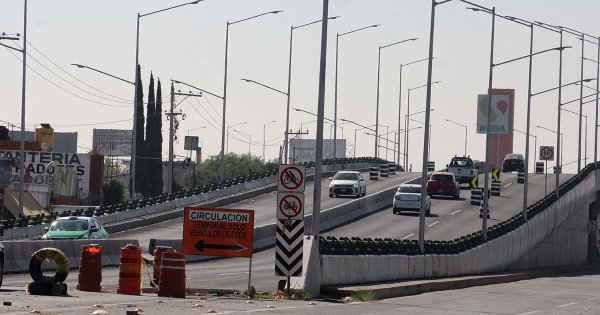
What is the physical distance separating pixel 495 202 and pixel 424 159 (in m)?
42.0

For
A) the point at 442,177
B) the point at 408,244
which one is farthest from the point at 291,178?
the point at 442,177

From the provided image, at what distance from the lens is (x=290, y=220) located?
28.7m

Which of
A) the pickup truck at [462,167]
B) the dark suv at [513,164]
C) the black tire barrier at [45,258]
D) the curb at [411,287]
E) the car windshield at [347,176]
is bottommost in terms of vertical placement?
the curb at [411,287]

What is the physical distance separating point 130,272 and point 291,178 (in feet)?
12.3

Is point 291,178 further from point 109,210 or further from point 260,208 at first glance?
point 260,208

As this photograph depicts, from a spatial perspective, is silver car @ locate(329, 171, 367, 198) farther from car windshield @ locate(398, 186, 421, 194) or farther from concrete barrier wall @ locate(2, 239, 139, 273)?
concrete barrier wall @ locate(2, 239, 139, 273)

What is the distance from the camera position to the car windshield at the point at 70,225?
155ft

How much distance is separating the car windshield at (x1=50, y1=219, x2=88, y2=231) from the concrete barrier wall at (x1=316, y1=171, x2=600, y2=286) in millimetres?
12290

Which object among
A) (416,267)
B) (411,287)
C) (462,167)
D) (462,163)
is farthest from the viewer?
(462,167)

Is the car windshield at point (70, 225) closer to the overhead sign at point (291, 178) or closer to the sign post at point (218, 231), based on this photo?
the sign post at point (218, 231)

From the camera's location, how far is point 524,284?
4706cm

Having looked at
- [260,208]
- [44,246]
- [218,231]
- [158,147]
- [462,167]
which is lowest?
[44,246]

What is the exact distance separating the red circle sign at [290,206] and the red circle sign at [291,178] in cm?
22

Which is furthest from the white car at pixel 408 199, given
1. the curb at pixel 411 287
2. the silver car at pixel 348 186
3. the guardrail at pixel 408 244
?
the curb at pixel 411 287
